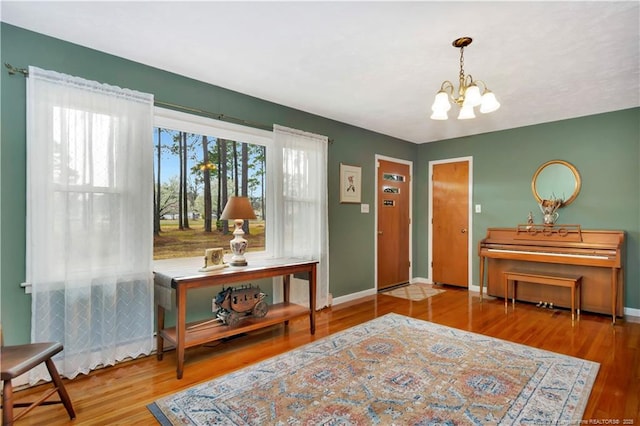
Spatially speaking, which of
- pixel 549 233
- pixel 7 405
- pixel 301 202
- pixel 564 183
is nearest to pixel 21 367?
pixel 7 405

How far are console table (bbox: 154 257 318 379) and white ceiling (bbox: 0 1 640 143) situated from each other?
171 cm

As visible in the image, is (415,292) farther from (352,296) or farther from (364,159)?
(364,159)

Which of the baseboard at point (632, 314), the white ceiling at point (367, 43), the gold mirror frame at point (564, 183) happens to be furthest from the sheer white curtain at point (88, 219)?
the baseboard at point (632, 314)

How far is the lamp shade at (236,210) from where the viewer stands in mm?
2828

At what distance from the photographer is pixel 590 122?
414 cm

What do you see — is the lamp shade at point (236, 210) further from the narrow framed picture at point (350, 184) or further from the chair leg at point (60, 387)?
the narrow framed picture at point (350, 184)

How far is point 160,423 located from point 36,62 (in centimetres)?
252

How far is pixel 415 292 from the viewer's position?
198 inches

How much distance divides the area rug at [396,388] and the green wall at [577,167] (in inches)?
89.0

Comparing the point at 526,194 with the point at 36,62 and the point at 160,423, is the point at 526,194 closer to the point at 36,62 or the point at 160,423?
the point at 160,423

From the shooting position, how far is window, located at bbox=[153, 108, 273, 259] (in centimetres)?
302

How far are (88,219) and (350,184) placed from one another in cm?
304

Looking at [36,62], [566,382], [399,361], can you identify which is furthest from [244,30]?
[566,382]

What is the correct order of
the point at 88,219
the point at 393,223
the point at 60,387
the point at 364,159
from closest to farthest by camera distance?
the point at 60,387, the point at 88,219, the point at 364,159, the point at 393,223
